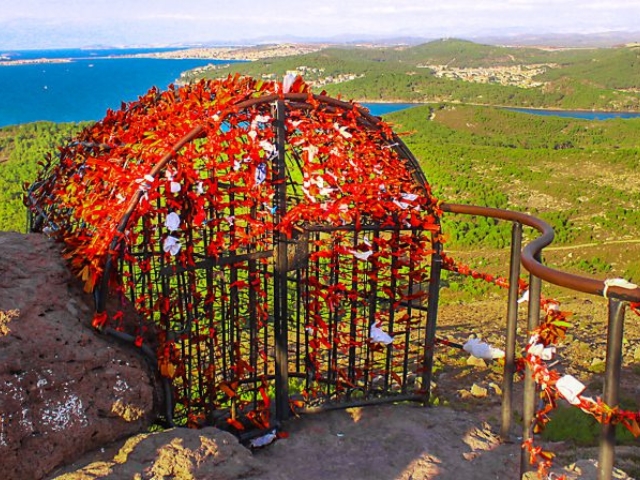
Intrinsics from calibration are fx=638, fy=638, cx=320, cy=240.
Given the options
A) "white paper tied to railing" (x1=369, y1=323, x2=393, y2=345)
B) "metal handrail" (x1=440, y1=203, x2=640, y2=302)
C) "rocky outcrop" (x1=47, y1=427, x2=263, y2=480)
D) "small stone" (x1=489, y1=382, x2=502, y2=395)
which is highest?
"metal handrail" (x1=440, y1=203, x2=640, y2=302)

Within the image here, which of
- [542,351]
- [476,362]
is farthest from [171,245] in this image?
[476,362]

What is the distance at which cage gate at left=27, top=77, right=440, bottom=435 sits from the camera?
3527 mm

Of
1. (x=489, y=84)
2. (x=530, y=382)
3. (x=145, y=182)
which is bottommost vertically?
(x=530, y=382)

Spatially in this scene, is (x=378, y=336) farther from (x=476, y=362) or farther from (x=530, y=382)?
(x=476, y=362)

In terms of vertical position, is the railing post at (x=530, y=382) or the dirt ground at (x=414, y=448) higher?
the railing post at (x=530, y=382)

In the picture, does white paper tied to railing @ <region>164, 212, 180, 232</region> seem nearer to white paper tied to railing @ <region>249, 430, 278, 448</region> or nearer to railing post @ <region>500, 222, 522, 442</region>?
white paper tied to railing @ <region>249, 430, 278, 448</region>

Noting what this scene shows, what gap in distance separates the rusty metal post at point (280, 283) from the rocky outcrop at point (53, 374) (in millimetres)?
852

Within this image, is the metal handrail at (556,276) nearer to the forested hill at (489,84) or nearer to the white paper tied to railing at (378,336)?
the white paper tied to railing at (378,336)

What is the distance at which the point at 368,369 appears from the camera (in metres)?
4.59

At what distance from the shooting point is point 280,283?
4004 millimetres

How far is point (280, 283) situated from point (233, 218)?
20.9 inches

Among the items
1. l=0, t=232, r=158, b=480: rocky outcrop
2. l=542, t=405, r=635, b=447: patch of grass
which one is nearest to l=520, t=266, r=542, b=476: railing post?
l=542, t=405, r=635, b=447: patch of grass

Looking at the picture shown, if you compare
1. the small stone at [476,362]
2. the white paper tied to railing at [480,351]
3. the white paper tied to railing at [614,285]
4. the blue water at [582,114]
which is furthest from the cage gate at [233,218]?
the blue water at [582,114]

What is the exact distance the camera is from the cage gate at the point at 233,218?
353cm
